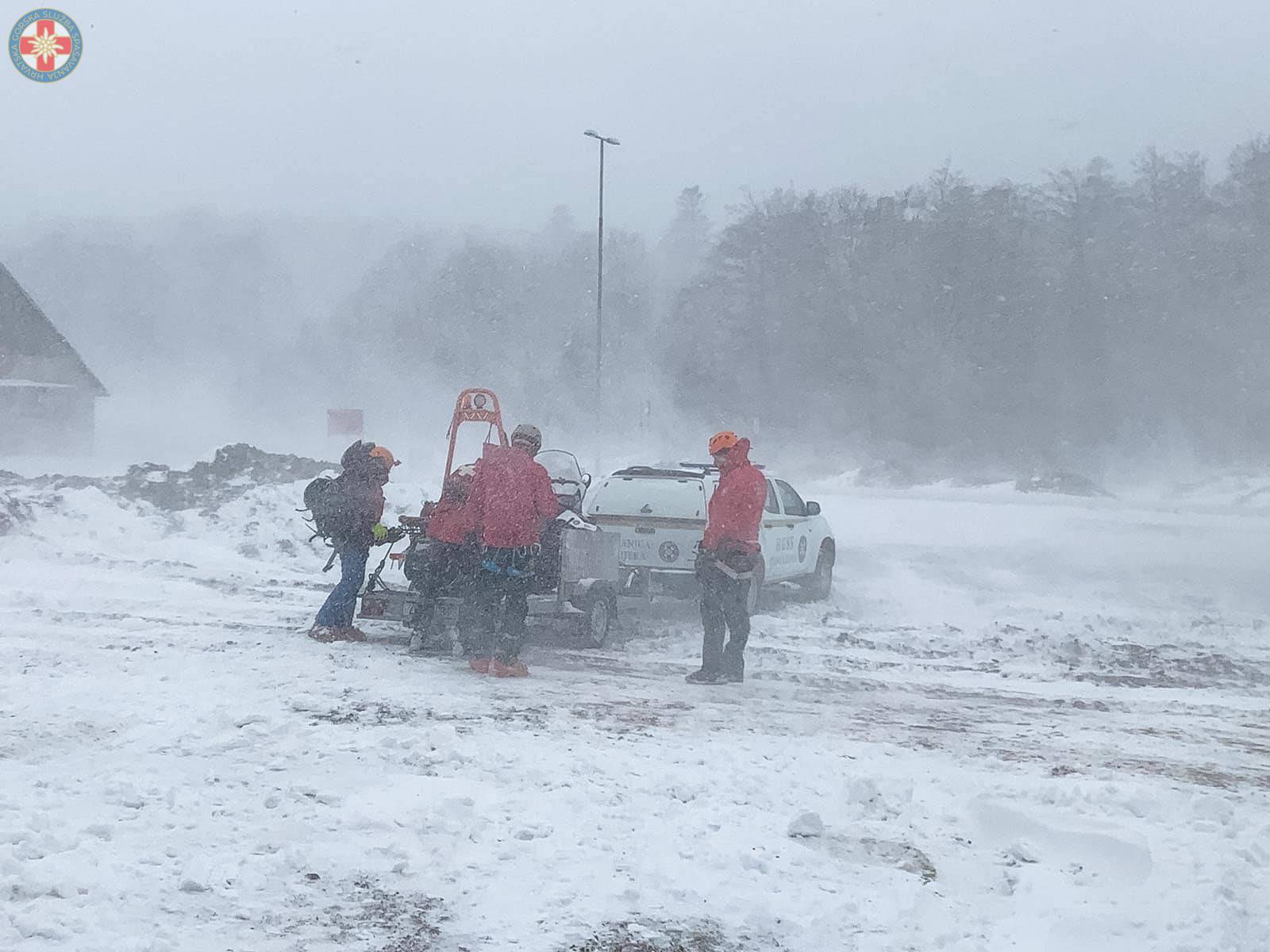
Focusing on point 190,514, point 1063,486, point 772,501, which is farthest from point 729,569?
point 1063,486

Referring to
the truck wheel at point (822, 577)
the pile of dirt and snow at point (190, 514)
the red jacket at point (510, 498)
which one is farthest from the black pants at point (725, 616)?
the pile of dirt and snow at point (190, 514)

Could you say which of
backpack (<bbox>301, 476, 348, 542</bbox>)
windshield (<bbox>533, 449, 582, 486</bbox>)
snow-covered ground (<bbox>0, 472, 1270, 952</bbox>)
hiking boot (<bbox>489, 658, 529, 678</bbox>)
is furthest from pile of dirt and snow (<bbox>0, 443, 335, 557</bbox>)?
hiking boot (<bbox>489, 658, 529, 678</bbox>)

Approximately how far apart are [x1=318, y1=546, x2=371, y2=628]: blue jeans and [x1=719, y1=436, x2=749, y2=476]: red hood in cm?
318

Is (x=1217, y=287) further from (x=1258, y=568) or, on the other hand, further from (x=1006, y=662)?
(x=1006, y=662)

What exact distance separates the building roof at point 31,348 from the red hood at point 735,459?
41.2m

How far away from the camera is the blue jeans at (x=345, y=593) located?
10.6 m

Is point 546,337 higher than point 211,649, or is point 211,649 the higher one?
point 546,337

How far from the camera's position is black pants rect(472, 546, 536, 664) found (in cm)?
932

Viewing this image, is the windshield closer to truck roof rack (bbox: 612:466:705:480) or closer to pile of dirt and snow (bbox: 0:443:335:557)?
truck roof rack (bbox: 612:466:705:480)

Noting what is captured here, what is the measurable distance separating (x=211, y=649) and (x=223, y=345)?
8047cm

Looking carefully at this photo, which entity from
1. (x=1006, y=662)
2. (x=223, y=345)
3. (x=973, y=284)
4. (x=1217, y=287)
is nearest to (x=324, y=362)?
(x=223, y=345)

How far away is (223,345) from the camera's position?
282ft

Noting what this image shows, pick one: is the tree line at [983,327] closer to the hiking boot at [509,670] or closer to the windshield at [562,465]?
the windshield at [562,465]

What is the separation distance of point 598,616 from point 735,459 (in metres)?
2.14
